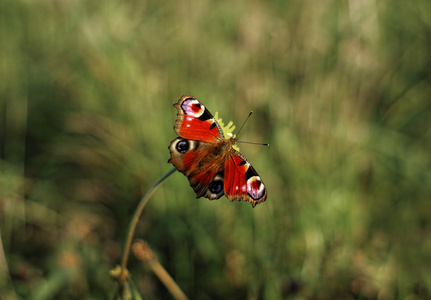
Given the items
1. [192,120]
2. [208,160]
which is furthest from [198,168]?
[192,120]

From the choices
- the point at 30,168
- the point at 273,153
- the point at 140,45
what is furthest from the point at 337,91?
the point at 30,168

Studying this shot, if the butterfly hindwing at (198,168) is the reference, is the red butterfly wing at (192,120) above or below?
above

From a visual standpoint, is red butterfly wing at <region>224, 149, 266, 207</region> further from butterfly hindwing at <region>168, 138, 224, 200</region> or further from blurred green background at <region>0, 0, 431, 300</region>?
blurred green background at <region>0, 0, 431, 300</region>

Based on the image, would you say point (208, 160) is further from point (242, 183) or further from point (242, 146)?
point (242, 146)

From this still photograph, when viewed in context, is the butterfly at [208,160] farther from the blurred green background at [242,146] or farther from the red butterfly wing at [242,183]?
the blurred green background at [242,146]

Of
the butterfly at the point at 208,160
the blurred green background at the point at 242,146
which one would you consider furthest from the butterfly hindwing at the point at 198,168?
the blurred green background at the point at 242,146

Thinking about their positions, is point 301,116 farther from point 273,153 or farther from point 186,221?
point 186,221
